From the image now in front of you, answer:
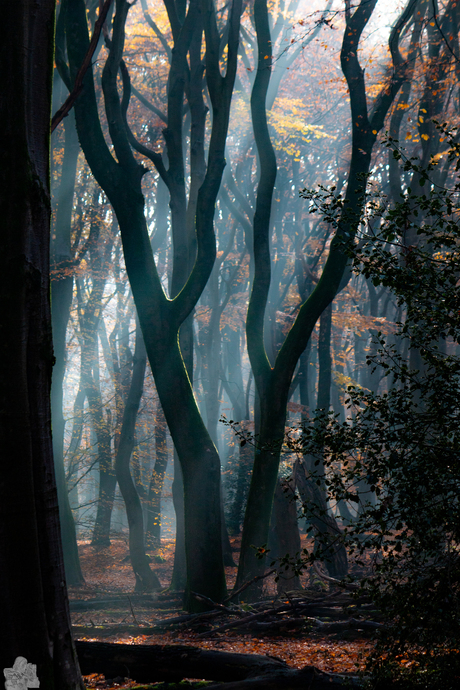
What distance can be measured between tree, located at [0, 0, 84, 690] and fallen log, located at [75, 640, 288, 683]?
1.23 metres

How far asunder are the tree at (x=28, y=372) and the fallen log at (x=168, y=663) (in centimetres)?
123

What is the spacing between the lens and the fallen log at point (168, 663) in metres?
4.07

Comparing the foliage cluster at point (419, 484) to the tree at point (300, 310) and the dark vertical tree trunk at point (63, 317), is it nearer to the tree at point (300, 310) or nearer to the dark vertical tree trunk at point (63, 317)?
the tree at point (300, 310)

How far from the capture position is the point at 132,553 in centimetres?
1320

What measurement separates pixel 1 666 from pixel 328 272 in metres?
5.94

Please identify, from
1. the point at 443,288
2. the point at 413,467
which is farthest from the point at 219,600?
the point at 443,288

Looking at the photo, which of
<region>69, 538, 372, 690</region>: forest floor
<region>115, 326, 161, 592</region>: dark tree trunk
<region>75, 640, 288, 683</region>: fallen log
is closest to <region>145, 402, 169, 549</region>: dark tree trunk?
<region>115, 326, 161, 592</region>: dark tree trunk

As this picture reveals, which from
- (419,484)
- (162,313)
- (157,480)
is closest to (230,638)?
(419,484)

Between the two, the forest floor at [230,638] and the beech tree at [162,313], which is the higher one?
the beech tree at [162,313]

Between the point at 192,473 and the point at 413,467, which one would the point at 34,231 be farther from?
the point at 192,473

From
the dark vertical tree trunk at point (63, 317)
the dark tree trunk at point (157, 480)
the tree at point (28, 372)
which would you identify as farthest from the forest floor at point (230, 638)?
the dark tree trunk at point (157, 480)

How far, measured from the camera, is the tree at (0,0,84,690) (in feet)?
9.87

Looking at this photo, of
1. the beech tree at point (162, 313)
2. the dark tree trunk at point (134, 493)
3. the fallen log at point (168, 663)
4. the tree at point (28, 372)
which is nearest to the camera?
the tree at point (28, 372)

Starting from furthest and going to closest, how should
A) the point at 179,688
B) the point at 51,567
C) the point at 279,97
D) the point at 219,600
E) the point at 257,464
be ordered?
the point at 279,97 < the point at 257,464 < the point at 219,600 < the point at 179,688 < the point at 51,567
